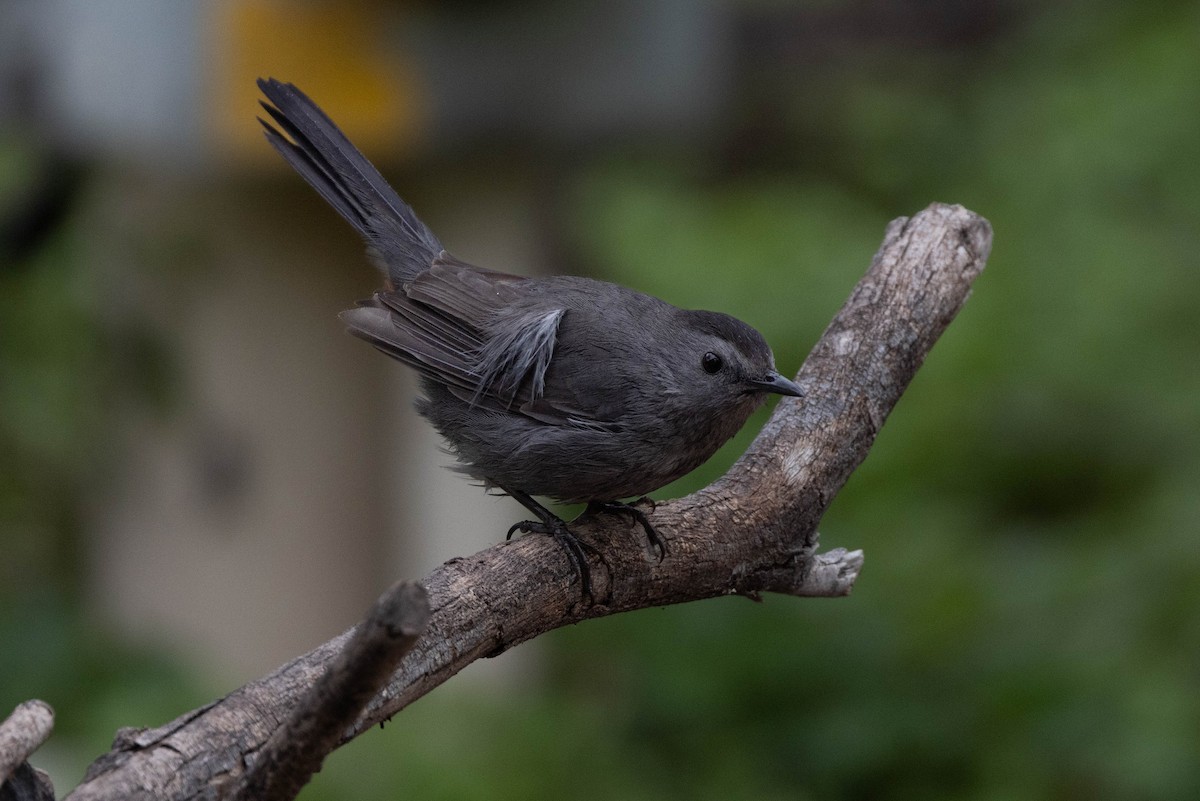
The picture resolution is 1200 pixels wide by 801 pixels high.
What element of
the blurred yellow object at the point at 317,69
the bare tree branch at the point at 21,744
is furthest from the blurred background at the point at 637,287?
the bare tree branch at the point at 21,744

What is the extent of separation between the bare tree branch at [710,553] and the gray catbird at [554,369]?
11 centimetres

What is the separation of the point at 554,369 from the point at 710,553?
643 mm

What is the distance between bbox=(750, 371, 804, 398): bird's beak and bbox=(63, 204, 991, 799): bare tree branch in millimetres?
174

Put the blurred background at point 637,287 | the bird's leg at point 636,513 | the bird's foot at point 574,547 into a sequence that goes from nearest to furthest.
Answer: the bird's foot at point 574,547 < the bird's leg at point 636,513 < the blurred background at point 637,287

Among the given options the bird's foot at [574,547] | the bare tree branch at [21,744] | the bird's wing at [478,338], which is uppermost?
the bird's wing at [478,338]

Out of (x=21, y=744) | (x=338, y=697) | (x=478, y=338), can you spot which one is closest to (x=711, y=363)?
(x=478, y=338)

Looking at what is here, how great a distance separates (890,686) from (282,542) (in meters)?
3.43

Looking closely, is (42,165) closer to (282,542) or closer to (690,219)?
(282,542)

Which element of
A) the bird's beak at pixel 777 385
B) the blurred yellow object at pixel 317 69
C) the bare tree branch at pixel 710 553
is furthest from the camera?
the blurred yellow object at pixel 317 69

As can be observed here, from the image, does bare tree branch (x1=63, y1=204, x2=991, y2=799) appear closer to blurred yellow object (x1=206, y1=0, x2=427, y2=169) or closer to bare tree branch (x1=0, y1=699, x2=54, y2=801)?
bare tree branch (x1=0, y1=699, x2=54, y2=801)

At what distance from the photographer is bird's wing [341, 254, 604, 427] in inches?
138

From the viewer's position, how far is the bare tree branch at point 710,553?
2.24 m

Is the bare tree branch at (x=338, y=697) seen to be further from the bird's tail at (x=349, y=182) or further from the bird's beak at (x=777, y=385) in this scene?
the bird's tail at (x=349, y=182)

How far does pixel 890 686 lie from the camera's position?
14.8 ft
